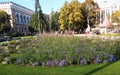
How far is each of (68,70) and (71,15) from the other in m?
42.2

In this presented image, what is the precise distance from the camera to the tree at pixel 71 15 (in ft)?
169

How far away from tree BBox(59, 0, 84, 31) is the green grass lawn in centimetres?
4115

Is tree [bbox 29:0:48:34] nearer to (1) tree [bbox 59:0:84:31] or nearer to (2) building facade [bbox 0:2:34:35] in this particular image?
(2) building facade [bbox 0:2:34:35]

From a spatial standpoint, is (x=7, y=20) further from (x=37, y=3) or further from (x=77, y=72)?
(x=77, y=72)

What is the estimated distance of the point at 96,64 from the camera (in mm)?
10938

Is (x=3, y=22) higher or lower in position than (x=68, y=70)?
higher

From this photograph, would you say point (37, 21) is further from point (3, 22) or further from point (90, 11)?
point (90, 11)

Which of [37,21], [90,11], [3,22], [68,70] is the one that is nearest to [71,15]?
[90,11]

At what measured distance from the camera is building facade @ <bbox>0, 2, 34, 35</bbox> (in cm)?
7844

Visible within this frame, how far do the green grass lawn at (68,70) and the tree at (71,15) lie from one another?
41152 millimetres

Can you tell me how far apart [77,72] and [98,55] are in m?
2.48

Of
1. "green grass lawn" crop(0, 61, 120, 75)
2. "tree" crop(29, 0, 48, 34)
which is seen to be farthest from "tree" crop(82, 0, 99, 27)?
"green grass lawn" crop(0, 61, 120, 75)

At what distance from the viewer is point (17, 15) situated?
85250 millimetres

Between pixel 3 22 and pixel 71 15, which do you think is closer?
pixel 71 15
